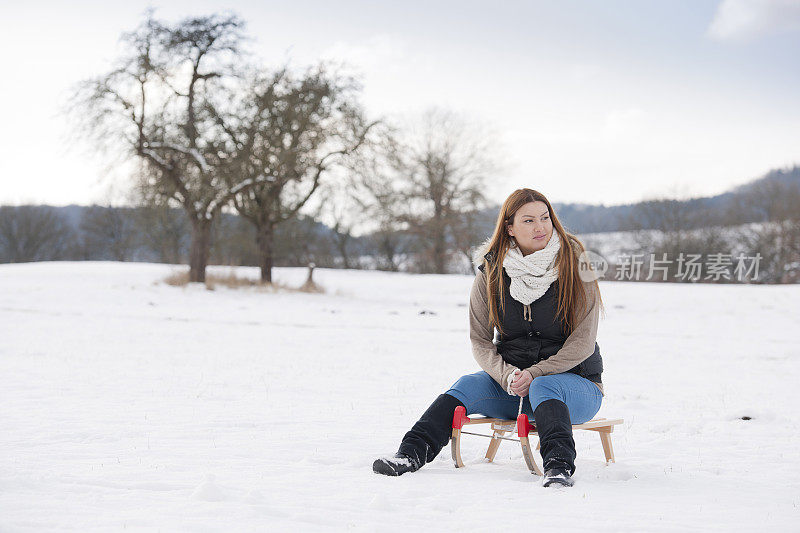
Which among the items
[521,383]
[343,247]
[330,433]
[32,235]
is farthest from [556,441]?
[32,235]

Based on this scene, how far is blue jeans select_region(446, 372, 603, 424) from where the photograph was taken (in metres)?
3.60

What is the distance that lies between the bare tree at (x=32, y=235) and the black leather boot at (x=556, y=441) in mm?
56561

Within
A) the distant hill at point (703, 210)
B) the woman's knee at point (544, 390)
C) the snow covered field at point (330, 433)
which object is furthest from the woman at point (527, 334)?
the distant hill at point (703, 210)

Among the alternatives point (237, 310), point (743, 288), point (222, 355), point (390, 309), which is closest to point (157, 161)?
point (237, 310)

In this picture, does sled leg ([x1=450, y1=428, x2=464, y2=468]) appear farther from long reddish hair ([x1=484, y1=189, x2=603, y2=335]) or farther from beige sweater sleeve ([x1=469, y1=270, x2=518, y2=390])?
long reddish hair ([x1=484, y1=189, x2=603, y2=335])

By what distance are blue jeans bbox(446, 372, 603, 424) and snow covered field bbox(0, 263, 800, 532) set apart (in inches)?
12.4

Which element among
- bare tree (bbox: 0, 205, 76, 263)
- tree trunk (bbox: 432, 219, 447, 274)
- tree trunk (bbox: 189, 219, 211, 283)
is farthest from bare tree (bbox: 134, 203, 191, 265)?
tree trunk (bbox: 189, 219, 211, 283)

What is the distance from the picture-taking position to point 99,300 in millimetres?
16734

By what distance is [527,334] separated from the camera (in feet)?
12.8

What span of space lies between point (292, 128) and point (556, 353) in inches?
710

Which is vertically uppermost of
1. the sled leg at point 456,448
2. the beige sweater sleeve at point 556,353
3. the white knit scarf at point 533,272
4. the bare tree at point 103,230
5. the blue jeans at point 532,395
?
the bare tree at point 103,230

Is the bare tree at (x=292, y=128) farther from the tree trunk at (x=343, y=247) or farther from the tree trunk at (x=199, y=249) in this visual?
the tree trunk at (x=343, y=247)

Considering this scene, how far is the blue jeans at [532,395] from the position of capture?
11.8ft

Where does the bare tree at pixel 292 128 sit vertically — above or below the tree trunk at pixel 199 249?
above
